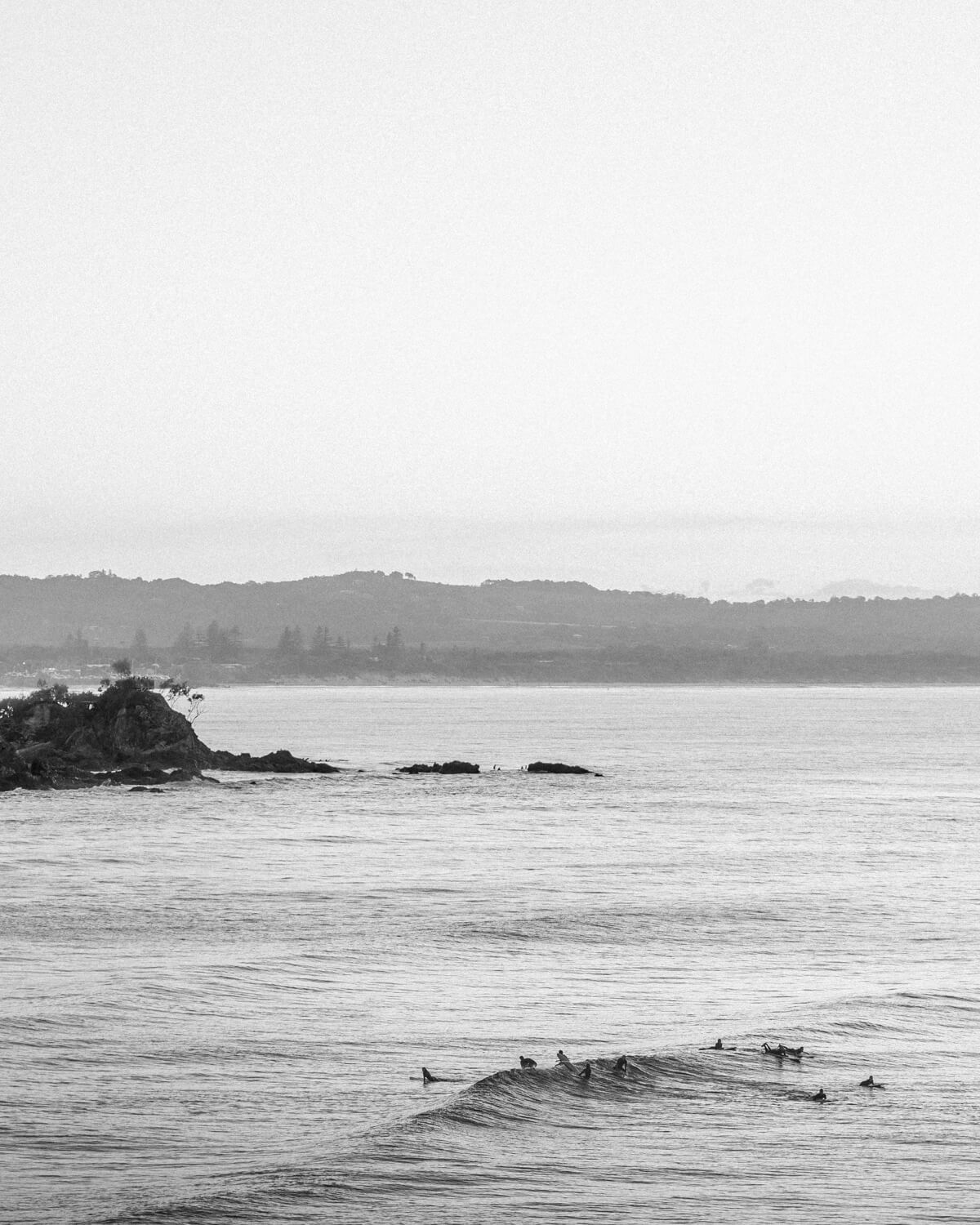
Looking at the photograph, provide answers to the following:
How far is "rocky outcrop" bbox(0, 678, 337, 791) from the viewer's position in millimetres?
84125

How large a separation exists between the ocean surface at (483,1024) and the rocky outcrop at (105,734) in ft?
81.8

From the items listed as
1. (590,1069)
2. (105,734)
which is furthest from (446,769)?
(590,1069)

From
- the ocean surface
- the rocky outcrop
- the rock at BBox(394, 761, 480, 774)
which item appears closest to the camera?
the ocean surface

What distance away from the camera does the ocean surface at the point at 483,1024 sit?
16094 mm

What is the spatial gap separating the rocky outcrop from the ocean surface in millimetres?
24935

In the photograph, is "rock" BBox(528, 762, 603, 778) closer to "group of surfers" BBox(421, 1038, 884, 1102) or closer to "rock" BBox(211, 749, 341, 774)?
"rock" BBox(211, 749, 341, 774)

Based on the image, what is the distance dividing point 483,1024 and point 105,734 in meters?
66.5

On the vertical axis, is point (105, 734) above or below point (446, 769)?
above

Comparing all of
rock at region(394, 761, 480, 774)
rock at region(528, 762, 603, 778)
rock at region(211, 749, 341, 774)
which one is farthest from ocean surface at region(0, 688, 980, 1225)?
rock at region(528, 762, 603, 778)

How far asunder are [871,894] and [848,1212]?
2778cm

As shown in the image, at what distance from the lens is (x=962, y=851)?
5275cm

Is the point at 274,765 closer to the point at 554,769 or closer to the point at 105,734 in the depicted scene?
the point at 105,734

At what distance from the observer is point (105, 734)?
284ft

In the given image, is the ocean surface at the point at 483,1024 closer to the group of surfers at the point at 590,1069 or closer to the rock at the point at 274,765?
the group of surfers at the point at 590,1069
